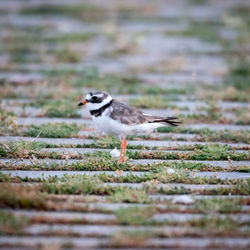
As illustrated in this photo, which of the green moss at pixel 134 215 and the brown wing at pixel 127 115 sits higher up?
the brown wing at pixel 127 115

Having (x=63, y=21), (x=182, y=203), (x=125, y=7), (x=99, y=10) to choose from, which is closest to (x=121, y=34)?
(x=63, y=21)

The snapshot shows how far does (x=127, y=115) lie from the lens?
236 inches

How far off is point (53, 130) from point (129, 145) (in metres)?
1.17

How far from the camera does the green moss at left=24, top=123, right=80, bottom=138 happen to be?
705cm

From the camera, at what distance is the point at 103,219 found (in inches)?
171

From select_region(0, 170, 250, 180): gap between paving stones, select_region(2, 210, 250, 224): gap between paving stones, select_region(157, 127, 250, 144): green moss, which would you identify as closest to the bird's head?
select_region(0, 170, 250, 180): gap between paving stones

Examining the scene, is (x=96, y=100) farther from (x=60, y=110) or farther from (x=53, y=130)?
(x=60, y=110)

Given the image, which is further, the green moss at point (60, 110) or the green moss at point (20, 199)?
the green moss at point (60, 110)

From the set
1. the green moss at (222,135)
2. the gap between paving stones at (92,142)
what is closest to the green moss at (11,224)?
the gap between paving stones at (92,142)

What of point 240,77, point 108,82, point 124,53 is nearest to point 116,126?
point 108,82

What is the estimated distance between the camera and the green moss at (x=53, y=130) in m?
7.05

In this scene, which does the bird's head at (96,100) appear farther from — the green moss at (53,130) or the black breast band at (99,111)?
the green moss at (53,130)

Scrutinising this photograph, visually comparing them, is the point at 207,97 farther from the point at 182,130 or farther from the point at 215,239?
the point at 215,239

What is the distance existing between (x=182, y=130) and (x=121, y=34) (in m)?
8.09
